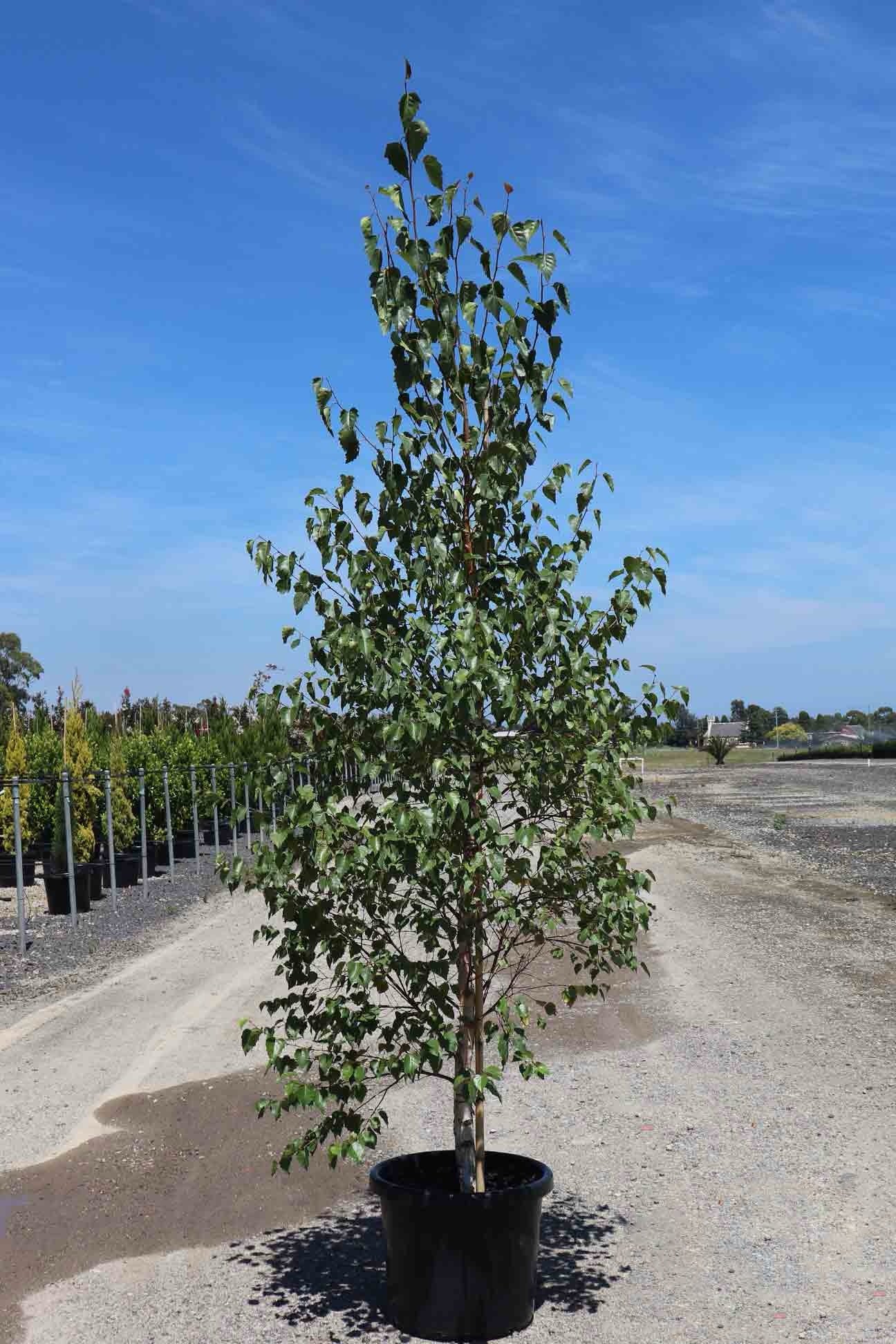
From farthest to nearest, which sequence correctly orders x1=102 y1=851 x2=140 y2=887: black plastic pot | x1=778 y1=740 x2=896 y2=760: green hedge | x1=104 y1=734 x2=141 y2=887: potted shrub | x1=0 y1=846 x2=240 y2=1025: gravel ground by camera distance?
x1=778 y1=740 x2=896 y2=760: green hedge → x1=104 y1=734 x2=141 y2=887: potted shrub → x1=102 y1=851 x2=140 y2=887: black plastic pot → x1=0 y1=846 x2=240 y2=1025: gravel ground

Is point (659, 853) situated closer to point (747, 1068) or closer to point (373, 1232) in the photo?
point (747, 1068)

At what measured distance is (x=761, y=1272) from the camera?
541 cm

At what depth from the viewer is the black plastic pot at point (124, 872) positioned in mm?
20422

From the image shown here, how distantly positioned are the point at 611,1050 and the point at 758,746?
9938 cm

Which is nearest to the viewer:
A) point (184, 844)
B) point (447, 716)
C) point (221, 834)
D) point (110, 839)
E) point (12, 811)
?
point (447, 716)

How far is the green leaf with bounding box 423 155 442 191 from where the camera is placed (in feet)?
15.4

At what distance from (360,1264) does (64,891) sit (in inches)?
498

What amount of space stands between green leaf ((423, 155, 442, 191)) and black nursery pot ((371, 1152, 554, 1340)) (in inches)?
144

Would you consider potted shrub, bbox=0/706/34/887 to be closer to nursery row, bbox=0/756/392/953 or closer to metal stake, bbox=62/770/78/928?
nursery row, bbox=0/756/392/953

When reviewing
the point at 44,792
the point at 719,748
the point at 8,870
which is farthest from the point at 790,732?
the point at 8,870

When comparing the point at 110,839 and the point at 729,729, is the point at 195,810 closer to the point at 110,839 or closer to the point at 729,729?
the point at 110,839

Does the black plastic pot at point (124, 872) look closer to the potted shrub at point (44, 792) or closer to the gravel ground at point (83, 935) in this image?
the gravel ground at point (83, 935)

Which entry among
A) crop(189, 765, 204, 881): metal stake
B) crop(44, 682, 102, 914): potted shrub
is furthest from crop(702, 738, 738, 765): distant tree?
crop(44, 682, 102, 914): potted shrub

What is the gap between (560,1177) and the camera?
21.7ft
